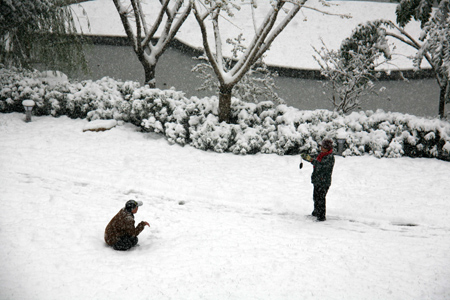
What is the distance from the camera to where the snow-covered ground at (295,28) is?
54.4 feet

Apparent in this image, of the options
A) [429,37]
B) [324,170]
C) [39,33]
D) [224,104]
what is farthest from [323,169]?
[39,33]

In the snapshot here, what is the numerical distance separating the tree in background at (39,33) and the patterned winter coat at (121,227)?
870 centimetres

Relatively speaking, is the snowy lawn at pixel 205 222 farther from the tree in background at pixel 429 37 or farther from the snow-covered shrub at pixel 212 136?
the tree in background at pixel 429 37

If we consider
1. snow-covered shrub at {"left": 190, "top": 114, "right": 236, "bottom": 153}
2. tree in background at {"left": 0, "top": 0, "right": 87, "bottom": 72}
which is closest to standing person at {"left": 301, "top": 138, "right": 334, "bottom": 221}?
snow-covered shrub at {"left": 190, "top": 114, "right": 236, "bottom": 153}

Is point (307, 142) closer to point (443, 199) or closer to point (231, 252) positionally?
point (443, 199)

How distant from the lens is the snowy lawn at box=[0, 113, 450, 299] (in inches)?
218

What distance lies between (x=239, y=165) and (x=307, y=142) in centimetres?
207

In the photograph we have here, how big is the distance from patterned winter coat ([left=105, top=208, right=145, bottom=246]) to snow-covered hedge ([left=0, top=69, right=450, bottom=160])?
215 inches

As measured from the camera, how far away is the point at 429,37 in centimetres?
1233

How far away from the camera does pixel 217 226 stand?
7.68 m

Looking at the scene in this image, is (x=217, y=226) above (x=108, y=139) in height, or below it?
below

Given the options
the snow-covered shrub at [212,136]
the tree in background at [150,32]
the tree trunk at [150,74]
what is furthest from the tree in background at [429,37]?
the tree trunk at [150,74]

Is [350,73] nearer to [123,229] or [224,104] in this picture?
[224,104]

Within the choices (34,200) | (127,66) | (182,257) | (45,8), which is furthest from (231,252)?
(127,66)
